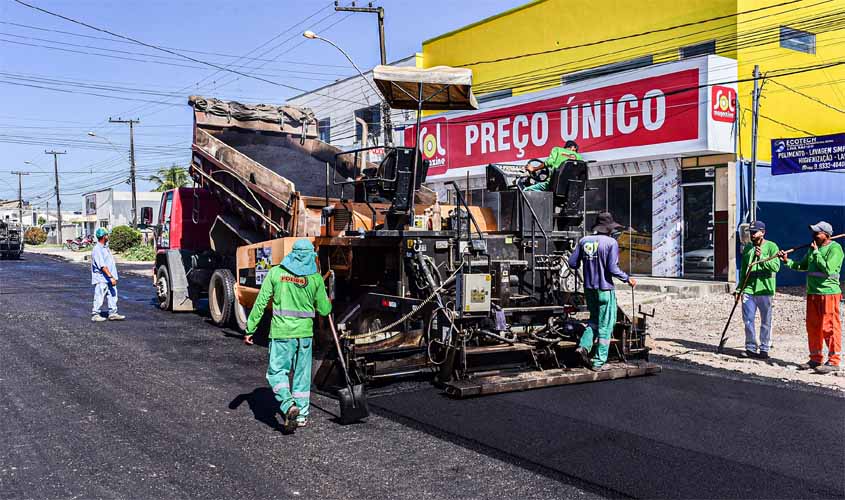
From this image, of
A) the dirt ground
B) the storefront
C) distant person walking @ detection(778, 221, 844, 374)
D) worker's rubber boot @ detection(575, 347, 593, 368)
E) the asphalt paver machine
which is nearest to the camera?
the asphalt paver machine

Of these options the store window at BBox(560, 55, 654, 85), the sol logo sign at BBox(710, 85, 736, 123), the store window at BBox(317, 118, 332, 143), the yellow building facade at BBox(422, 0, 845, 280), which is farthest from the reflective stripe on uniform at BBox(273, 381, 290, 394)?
the store window at BBox(317, 118, 332, 143)

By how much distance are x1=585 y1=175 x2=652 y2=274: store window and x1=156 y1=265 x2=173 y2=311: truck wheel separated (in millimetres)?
10309

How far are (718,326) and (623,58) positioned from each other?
1185 centimetres

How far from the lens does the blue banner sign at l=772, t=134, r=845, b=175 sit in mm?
14734

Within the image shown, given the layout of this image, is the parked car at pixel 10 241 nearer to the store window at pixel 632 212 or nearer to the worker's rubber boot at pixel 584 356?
the store window at pixel 632 212

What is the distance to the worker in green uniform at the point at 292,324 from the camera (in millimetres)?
5934

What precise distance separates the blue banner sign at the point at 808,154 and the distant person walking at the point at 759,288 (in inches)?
265

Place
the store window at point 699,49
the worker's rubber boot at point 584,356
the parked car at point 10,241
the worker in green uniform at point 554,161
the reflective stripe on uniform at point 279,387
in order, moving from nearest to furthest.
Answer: the reflective stripe on uniform at point 279,387 → the worker's rubber boot at point 584,356 → the worker in green uniform at point 554,161 → the store window at point 699,49 → the parked car at point 10,241

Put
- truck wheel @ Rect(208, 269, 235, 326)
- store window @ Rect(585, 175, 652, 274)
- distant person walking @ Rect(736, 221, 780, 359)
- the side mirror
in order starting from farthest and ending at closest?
store window @ Rect(585, 175, 652, 274), the side mirror, truck wheel @ Rect(208, 269, 235, 326), distant person walking @ Rect(736, 221, 780, 359)

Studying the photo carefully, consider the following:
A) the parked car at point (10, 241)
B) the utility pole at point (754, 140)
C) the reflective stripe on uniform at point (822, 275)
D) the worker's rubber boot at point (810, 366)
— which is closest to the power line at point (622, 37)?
the utility pole at point (754, 140)

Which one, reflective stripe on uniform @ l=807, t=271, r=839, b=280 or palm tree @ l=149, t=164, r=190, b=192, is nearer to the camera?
reflective stripe on uniform @ l=807, t=271, r=839, b=280

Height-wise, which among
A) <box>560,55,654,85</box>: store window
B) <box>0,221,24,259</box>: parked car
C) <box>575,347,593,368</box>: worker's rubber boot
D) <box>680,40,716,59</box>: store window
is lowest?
<box>575,347,593,368</box>: worker's rubber boot

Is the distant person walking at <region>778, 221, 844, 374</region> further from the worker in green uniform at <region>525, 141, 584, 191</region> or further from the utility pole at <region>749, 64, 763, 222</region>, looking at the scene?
the utility pole at <region>749, 64, 763, 222</region>

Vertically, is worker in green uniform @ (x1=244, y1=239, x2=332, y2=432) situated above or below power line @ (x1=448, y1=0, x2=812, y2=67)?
below
